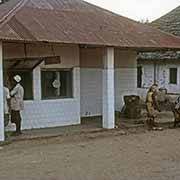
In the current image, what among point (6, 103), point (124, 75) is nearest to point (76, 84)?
point (6, 103)

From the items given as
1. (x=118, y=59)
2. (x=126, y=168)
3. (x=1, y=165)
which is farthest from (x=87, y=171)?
(x=118, y=59)

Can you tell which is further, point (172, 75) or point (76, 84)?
point (172, 75)

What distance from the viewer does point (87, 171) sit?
941 centimetres

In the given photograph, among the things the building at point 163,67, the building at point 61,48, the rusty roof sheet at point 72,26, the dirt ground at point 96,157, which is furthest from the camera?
the building at point 163,67

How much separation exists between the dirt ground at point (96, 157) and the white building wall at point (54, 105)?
202 centimetres

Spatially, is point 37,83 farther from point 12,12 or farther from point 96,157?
point 96,157

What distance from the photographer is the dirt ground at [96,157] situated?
9.14 meters

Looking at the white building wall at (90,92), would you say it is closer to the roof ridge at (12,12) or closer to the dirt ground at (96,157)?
the dirt ground at (96,157)

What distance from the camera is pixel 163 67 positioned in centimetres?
2452

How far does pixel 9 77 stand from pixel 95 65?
468 cm

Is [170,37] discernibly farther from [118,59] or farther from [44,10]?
[44,10]

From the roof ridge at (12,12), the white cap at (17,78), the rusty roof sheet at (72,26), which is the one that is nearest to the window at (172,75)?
the rusty roof sheet at (72,26)

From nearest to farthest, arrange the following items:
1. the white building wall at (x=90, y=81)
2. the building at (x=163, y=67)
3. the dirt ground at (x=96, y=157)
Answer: the dirt ground at (x=96, y=157) < the white building wall at (x=90, y=81) < the building at (x=163, y=67)

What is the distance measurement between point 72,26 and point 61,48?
1.49 metres
